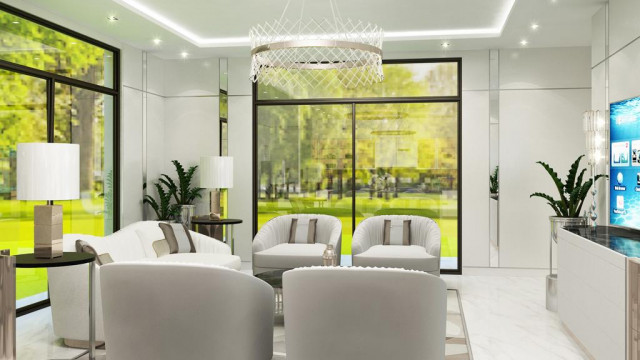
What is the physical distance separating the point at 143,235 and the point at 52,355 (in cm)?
158

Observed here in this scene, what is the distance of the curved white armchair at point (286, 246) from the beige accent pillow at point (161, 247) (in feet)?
2.94

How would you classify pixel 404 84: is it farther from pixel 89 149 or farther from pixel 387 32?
pixel 89 149

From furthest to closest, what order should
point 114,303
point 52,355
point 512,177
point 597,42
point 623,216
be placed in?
point 512,177 < point 597,42 < point 623,216 < point 52,355 < point 114,303

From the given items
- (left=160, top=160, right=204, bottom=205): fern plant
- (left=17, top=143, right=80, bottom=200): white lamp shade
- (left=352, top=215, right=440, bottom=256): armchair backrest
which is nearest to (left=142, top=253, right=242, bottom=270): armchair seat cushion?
(left=352, top=215, right=440, bottom=256): armchair backrest

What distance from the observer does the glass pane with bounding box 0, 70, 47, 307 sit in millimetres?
→ 4914

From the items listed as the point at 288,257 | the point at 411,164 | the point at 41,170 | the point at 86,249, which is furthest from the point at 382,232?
the point at 41,170

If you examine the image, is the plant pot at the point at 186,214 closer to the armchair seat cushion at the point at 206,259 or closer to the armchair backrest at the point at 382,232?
the armchair seat cushion at the point at 206,259

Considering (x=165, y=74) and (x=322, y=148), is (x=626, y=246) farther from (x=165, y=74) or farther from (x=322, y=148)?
(x=165, y=74)

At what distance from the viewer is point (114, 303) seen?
2.88 meters

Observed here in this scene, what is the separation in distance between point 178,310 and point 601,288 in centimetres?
262

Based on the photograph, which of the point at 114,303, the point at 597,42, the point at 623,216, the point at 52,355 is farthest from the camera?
the point at 597,42

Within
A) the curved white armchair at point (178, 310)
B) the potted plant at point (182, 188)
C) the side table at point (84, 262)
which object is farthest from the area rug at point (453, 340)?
the potted plant at point (182, 188)

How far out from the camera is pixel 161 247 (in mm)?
5457

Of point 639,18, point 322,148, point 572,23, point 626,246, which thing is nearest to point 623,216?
point 626,246
